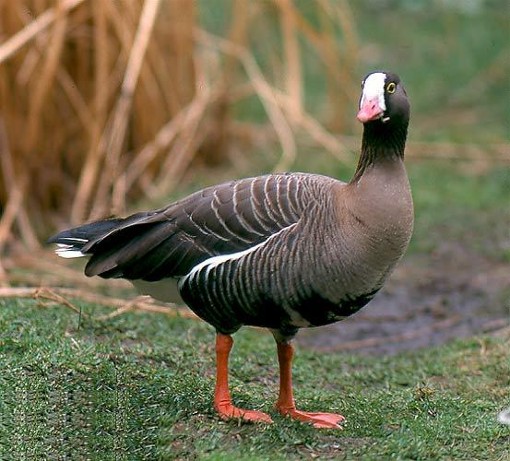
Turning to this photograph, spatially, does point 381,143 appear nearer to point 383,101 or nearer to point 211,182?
point 383,101

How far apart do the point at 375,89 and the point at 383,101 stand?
0.19 ft

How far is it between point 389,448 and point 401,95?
1.45 meters

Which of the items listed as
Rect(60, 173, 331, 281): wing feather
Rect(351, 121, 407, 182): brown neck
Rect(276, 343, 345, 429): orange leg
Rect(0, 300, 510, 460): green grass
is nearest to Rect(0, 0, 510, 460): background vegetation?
Rect(0, 300, 510, 460): green grass

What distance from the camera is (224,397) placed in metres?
4.40

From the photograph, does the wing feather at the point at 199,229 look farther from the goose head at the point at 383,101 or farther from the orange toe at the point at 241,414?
the orange toe at the point at 241,414

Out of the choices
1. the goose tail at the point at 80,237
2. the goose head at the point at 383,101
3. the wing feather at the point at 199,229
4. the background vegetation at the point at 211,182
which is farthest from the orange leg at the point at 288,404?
the goose head at the point at 383,101

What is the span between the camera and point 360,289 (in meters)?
4.18

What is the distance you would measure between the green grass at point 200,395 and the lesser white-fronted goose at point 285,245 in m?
0.23

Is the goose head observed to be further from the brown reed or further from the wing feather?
the brown reed

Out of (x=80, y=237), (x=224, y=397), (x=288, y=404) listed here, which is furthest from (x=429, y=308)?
(x=80, y=237)

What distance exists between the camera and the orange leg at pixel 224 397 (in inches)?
170

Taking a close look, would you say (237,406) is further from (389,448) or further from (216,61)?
(216,61)

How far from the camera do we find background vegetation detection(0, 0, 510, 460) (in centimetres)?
434

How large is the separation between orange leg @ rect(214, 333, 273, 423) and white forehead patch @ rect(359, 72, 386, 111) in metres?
1.21
